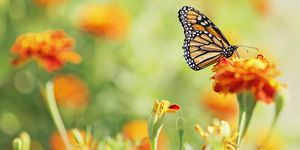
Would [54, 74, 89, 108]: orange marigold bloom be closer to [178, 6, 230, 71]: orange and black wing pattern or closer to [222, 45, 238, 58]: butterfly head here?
[178, 6, 230, 71]: orange and black wing pattern

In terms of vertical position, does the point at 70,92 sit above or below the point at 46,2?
below

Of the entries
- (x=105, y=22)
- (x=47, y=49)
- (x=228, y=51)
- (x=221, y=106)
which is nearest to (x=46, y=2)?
(x=105, y=22)

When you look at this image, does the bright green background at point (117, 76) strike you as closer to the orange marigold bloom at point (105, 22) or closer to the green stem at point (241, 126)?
the orange marigold bloom at point (105, 22)

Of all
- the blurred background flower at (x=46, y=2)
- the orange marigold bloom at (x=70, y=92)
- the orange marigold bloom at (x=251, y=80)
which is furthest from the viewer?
the blurred background flower at (x=46, y=2)

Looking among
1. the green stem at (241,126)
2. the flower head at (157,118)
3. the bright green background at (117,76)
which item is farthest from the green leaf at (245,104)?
the bright green background at (117,76)

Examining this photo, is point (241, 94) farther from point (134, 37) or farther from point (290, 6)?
point (290, 6)

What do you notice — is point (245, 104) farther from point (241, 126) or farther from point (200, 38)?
point (200, 38)
